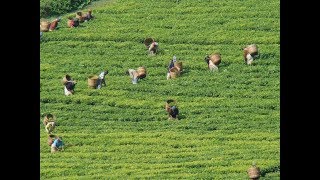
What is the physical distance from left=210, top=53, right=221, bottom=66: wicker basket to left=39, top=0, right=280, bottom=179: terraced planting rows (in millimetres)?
216

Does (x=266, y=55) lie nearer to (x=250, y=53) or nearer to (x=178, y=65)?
(x=250, y=53)

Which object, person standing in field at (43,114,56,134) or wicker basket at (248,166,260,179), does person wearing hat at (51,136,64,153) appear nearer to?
person standing in field at (43,114,56,134)

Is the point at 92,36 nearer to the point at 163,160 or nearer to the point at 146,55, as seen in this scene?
the point at 146,55

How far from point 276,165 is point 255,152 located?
2.82 feet

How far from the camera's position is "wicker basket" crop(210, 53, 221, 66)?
184 ft

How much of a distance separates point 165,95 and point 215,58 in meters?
1.96

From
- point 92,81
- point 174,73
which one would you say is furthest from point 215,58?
point 92,81

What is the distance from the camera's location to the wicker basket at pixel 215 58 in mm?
56000

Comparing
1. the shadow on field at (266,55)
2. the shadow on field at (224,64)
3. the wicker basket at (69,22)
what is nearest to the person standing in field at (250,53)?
the shadow on field at (266,55)

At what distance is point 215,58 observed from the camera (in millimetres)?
56062

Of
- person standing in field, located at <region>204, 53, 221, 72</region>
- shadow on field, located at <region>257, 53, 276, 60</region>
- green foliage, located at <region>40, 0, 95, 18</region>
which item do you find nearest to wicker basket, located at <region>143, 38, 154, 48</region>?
person standing in field, located at <region>204, 53, 221, 72</region>

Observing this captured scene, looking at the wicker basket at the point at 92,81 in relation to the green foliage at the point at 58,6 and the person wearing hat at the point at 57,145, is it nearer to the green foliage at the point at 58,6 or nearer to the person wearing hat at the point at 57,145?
the person wearing hat at the point at 57,145

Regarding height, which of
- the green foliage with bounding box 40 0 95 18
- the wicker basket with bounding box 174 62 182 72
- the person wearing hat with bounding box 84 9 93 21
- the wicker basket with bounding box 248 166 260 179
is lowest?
the wicker basket with bounding box 248 166 260 179

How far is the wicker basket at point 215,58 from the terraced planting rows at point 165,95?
0.22 meters
